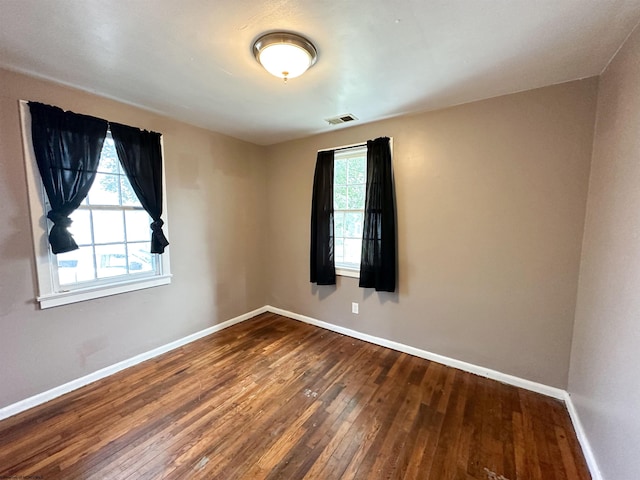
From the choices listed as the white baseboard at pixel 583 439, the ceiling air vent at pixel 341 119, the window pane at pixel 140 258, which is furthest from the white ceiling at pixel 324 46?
the white baseboard at pixel 583 439

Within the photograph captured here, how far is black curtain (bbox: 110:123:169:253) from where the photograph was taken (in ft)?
7.83

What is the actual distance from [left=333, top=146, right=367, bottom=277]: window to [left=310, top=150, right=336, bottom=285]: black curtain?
9 centimetres

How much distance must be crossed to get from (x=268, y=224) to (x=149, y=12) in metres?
2.76

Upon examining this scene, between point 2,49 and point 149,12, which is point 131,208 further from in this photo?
point 149,12

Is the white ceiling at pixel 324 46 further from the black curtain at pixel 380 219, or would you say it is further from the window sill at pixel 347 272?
the window sill at pixel 347 272

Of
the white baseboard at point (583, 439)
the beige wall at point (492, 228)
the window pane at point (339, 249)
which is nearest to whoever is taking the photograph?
the white baseboard at point (583, 439)

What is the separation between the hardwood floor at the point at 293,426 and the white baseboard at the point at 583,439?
4 centimetres

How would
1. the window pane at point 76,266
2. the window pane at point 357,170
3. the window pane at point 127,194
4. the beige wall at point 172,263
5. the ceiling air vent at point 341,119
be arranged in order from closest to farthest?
the beige wall at point 172,263 → the window pane at point 76,266 → the window pane at point 127,194 → the ceiling air vent at point 341,119 → the window pane at point 357,170

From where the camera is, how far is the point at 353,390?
2.20 m

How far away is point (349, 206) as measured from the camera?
3.19 metres

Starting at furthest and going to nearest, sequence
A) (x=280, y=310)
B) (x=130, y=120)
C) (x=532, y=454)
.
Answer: (x=280, y=310) → (x=130, y=120) → (x=532, y=454)

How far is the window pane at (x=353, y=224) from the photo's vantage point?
3.13m

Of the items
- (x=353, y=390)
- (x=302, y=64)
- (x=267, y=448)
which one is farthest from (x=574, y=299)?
(x=302, y=64)

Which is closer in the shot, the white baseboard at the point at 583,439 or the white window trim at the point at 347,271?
the white baseboard at the point at 583,439
